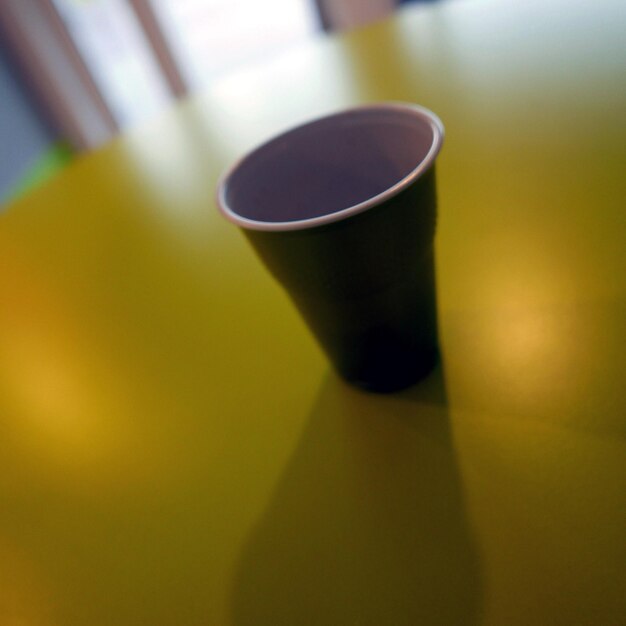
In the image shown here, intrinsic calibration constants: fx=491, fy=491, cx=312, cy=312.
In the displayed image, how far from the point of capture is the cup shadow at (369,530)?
0.23m

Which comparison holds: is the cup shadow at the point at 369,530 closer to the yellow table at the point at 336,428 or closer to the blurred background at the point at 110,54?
the yellow table at the point at 336,428

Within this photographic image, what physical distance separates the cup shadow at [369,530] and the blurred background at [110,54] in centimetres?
207

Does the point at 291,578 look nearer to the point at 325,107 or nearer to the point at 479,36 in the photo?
the point at 325,107

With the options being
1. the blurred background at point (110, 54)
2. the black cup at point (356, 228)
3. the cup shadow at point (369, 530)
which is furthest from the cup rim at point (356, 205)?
the blurred background at point (110, 54)

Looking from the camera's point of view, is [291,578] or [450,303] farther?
[450,303]

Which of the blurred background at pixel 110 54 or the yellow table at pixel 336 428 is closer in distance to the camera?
the yellow table at pixel 336 428

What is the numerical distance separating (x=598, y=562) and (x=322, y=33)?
2.58m

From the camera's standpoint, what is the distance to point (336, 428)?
0.31 metres

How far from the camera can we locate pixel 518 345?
1.04 ft

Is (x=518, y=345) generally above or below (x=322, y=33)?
above

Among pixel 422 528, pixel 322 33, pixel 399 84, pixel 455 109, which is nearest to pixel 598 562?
pixel 422 528

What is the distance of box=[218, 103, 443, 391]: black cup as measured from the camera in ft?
0.72

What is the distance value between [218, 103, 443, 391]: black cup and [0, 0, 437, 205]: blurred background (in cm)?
202

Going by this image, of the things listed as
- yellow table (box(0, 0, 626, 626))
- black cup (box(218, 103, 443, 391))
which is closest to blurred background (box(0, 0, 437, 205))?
yellow table (box(0, 0, 626, 626))
